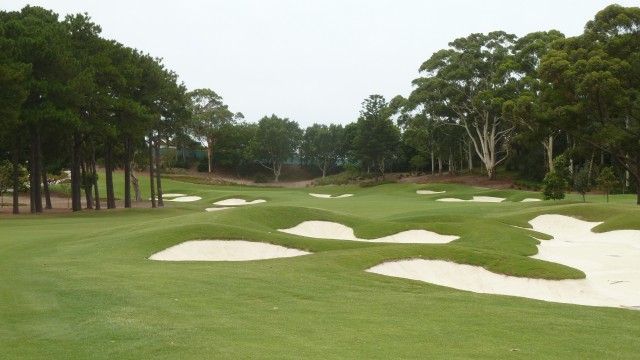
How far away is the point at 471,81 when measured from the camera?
74250mm

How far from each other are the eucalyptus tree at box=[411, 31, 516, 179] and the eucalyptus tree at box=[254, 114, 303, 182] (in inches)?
1605

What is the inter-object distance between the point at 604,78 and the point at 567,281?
87.2ft

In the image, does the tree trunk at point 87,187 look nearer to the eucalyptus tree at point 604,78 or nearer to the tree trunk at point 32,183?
the tree trunk at point 32,183

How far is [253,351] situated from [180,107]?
153ft

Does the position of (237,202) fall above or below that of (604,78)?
below

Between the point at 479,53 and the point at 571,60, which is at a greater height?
the point at 479,53

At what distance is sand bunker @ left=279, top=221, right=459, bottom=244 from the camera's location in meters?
28.6

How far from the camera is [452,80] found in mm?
73875

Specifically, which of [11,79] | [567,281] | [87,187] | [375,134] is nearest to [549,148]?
[375,134]

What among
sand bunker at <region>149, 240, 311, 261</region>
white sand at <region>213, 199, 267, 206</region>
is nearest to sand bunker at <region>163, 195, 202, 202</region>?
white sand at <region>213, 199, 267, 206</region>

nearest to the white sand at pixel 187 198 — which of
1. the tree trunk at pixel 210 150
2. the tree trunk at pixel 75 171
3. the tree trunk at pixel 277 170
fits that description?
the tree trunk at pixel 75 171

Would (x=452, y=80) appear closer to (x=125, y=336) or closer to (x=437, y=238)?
(x=437, y=238)

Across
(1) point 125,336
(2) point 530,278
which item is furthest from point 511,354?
(2) point 530,278

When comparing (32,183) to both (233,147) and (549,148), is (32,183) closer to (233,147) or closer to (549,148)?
(549,148)
